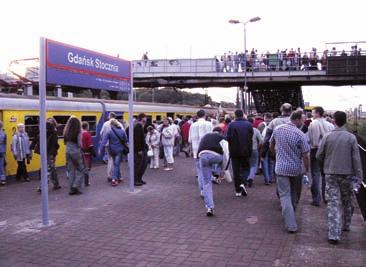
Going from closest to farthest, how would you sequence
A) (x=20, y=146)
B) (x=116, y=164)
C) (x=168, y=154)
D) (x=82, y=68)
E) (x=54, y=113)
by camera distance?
(x=82, y=68), (x=116, y=164), (x=20, y=146), (x=54, y=113), (x=168, y=154)

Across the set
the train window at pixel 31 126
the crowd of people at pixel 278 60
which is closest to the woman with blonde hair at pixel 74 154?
the train window at pixel 31 126

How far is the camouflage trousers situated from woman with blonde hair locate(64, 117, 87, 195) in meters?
5.83

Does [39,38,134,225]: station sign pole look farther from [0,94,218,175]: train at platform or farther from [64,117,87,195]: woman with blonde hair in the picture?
[0,94,218,175]: train at platform

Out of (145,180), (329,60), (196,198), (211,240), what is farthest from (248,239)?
Result: (329,60)

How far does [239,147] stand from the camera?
9.23 meters

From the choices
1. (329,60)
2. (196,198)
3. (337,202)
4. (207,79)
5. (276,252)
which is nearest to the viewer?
(276,252)

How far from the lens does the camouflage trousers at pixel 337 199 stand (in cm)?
595

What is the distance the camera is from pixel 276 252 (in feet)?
18.2

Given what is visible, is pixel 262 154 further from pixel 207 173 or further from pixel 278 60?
pixel 278 60

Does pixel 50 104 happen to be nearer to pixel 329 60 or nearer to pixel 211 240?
pixel 211 240

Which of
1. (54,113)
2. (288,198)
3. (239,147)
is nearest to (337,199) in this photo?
(288,198)

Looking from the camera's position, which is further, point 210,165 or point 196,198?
point 196,198

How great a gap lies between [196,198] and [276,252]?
12.6ft

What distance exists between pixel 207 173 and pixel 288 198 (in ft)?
5.26
